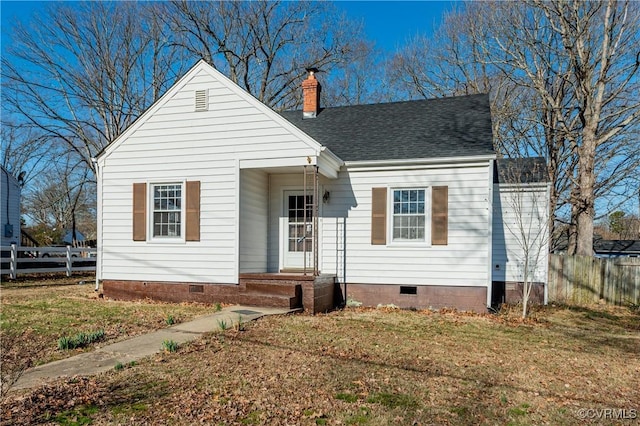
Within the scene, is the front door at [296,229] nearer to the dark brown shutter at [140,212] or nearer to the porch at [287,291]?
the porch at [287,291]

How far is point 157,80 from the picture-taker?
1037 inches

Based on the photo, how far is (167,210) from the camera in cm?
1094

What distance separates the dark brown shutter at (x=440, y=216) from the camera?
10.2m

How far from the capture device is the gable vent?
10.6 metres

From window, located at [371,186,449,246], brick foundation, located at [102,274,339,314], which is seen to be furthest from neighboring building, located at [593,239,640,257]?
brick foundation, located at [102,274,339,314]

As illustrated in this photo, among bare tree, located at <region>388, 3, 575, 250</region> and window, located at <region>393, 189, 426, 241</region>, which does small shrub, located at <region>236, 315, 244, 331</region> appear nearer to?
window, located at <region>393, 189, 426, 241</region>

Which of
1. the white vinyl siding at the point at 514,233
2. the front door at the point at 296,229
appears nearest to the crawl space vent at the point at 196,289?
the front door at the point at 296,229

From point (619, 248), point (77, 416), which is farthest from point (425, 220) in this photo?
point (619, 248)

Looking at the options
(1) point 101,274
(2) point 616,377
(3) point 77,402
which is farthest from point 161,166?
(2) point 616,377

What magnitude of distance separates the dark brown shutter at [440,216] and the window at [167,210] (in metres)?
6.02

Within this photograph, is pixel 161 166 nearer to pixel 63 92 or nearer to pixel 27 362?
pixel 27 362

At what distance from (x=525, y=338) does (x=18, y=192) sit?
2526cm

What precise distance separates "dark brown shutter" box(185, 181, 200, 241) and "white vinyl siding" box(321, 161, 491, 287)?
3.04 metres

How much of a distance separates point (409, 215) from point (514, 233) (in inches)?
135
